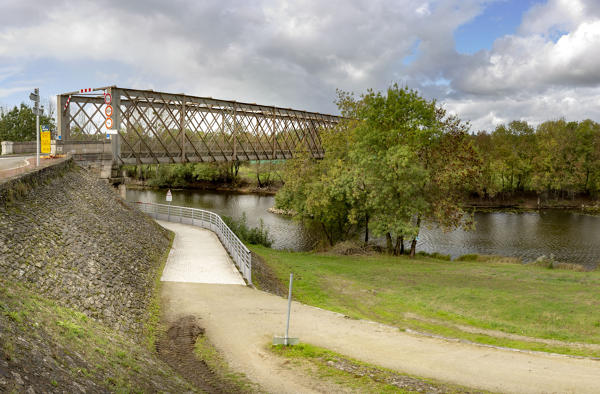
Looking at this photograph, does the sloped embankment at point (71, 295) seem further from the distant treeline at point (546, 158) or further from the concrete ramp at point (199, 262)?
the distant treeline at point (546, 158)

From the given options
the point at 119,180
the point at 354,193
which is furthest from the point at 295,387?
the point at 119,180

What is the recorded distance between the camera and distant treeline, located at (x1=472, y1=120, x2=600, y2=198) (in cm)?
7006

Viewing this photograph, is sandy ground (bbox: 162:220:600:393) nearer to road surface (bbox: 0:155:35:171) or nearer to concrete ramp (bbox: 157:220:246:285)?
concrete ramp (bbox: 157:220:246:285)

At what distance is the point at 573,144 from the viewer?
7194 centimetres

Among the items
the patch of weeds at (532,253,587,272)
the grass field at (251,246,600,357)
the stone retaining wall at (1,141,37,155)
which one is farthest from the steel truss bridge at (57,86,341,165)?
the patch of weeds at (532,253,587,272)

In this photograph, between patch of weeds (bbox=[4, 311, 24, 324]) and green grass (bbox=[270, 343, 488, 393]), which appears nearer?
patch of weeds (bbox=[4, 311, 24, 324])

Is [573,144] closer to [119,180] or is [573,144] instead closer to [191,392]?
[119,180]

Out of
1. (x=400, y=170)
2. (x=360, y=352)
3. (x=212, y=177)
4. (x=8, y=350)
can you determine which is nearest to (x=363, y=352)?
(x=360, y=352)

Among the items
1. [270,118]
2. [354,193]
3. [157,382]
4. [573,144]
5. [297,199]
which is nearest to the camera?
[157,382]

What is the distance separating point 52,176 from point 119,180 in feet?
41.5

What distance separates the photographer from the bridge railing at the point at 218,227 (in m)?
19.7

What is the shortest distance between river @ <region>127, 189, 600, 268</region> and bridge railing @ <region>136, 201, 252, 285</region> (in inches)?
305

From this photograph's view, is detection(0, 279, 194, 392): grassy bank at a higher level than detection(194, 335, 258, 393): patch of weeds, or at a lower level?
higher

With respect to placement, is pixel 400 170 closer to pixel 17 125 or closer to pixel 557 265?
pixel 557 265
